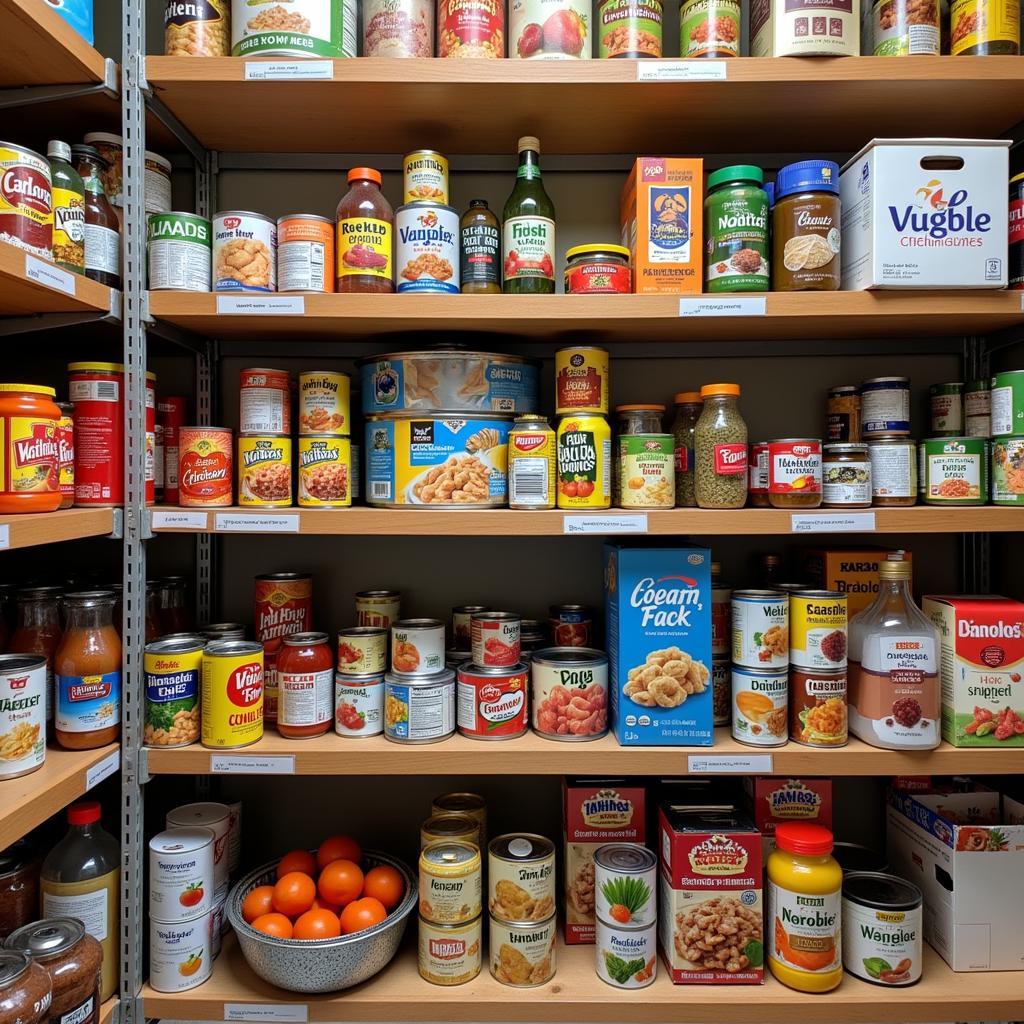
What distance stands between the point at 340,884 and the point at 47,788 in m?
0.58

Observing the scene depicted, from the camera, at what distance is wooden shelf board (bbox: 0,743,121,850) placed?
1056mm


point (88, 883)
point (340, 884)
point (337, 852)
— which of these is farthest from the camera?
point (337, 852)

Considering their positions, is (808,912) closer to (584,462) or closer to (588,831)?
(588,831)

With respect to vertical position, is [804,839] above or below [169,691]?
below

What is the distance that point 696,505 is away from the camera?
143 cm

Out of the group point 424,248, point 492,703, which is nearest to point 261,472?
point 424,248

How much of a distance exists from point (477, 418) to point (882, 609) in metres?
0.92

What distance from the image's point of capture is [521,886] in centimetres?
134

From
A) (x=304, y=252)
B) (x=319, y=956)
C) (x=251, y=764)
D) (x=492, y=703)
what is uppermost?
(x=304, y=252)

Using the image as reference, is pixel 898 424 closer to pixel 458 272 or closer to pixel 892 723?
pixel 892 723

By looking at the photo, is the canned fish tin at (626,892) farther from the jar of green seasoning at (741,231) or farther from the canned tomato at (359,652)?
the jar of green seasoning at (741,231)

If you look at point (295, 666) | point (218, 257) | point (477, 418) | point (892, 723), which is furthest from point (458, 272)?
point (892, 723)

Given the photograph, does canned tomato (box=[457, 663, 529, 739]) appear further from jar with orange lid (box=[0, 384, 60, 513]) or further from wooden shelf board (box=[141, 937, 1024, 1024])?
jar with orange lid (box=[0, 384, 60, 513])

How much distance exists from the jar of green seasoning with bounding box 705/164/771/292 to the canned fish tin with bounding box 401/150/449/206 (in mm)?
571
